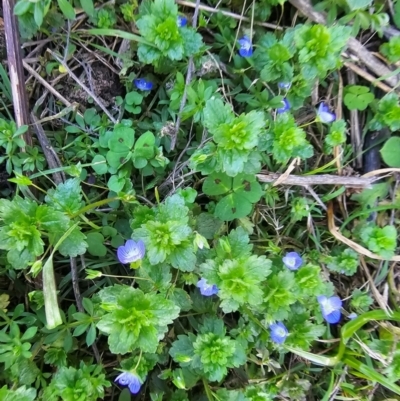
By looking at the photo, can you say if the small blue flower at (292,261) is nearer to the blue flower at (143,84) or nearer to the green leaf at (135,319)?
the green leaf at (135,319)

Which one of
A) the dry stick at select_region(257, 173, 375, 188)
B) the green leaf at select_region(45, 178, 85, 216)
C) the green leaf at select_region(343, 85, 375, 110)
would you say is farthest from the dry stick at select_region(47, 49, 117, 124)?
the green leaf at select_region(343, 85, 375, 110)

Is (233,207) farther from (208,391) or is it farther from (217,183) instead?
(208,391)

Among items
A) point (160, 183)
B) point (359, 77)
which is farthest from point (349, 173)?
point (160, 183)

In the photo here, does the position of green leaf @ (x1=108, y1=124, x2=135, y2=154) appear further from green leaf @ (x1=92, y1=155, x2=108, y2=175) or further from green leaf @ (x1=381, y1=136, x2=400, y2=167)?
green leaf @ (x1=381, y1=136, x2=400, y2=167)

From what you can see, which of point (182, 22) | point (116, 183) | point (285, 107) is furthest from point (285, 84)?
point (116, 183)

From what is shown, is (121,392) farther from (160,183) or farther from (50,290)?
(160,183)
